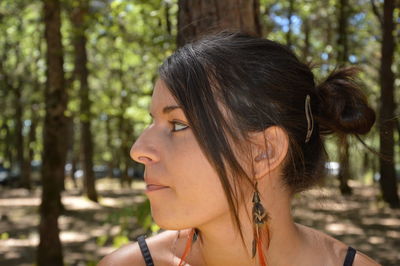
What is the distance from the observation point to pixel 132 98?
27844 millimetres

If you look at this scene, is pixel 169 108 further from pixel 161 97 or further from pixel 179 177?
pixel 179 177

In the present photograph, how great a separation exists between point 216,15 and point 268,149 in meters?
1.43

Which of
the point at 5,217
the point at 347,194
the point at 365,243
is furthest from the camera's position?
the point at 347,194

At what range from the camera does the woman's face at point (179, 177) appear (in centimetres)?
177

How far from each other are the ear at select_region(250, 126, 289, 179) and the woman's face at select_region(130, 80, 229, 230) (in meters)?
0.18

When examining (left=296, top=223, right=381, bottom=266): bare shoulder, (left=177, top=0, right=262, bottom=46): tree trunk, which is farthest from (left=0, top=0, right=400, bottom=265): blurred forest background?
(left=296, top=223, right=381, bottom=266): bare shoulder

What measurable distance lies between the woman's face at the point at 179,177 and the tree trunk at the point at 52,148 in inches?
263

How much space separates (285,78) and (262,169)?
356mm

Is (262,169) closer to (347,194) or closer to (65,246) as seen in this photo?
(65,246)

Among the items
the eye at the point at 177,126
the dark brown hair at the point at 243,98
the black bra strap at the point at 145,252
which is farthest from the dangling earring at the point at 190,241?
the eye at the point at 177,126

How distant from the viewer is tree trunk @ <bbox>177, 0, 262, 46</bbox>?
3086 millimetres

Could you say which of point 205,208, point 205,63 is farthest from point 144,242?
point 205,63

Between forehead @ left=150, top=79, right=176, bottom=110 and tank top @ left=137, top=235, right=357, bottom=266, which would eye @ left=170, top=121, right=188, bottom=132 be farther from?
tank top @ left=137, top=235, right=357, bottom=266

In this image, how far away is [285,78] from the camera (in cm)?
194
